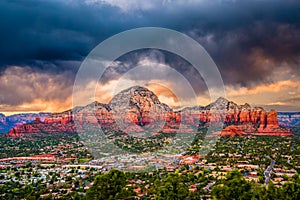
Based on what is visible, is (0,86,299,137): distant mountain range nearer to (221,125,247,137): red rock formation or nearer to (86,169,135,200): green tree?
(221,125,247,137): red rock formation

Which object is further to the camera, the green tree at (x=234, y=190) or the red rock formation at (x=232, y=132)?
the red rock formation at (x=232, y=132)

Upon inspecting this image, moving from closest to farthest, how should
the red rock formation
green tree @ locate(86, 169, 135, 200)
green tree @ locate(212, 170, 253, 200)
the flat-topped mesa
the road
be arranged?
1. green tree @ locate(212, 170, 253, 200)
2. green tree @ locate(86, 169, 135, 200)
3. the road
4. the red rock formation
5. the flat-topped mesa

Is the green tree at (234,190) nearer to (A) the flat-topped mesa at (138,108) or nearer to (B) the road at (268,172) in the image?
(B) the road at (268,172)

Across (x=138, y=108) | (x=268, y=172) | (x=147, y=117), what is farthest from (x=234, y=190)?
(x=138, y=108)

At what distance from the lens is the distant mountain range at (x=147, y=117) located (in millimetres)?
164750

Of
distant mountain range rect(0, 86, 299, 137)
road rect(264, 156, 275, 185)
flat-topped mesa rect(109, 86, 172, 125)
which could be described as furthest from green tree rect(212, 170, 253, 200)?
flat-topped mesa rect(109, 86, 172, 125)

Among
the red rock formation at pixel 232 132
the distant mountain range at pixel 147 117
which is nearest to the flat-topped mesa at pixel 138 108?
the distant mountain range at pixel 147 117

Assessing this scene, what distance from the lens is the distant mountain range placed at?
16475 centimetres

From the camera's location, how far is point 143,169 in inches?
2788

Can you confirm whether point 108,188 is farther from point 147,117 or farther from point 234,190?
point 147,117

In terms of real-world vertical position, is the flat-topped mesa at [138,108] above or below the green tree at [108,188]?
above

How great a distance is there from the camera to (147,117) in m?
175

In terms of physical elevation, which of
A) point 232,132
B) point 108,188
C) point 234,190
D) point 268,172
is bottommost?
point 268,172

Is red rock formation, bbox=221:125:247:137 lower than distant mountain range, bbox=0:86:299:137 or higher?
lower
